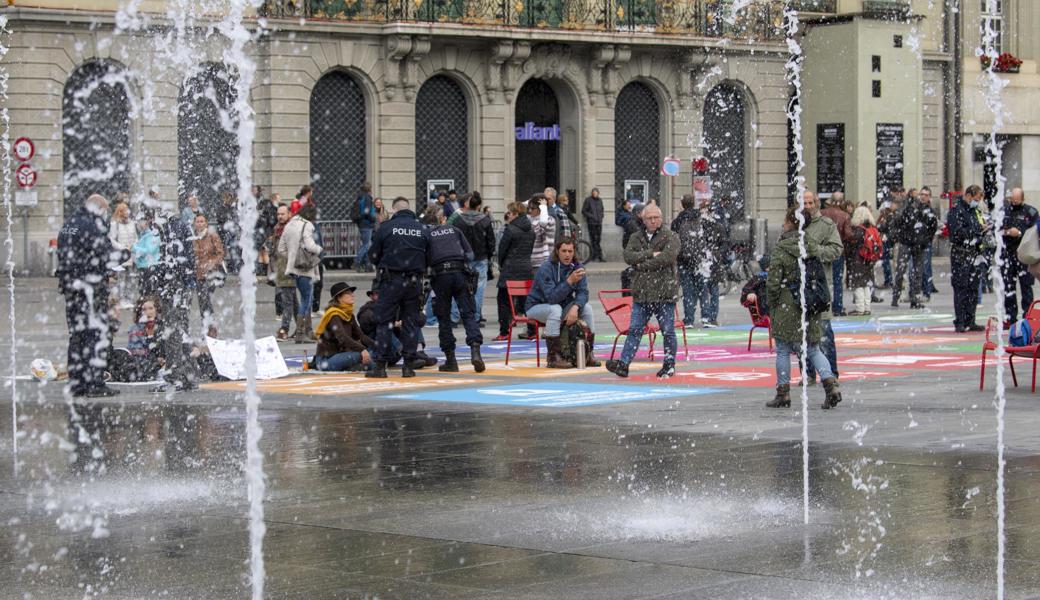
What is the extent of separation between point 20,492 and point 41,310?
18886 millimetres

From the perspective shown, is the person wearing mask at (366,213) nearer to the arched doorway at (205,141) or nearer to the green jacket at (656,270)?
the arched doorway at (205,141)

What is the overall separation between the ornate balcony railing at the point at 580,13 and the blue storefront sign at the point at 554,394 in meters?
24.9

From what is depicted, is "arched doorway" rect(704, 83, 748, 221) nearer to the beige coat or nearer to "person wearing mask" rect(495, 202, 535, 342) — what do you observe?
"person wearing mask" rect(495, 202, 535, 342)

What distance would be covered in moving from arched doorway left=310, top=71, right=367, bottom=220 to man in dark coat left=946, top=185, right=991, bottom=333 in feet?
65.6

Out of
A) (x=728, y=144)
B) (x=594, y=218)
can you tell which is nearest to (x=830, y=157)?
(x=728, y=144)

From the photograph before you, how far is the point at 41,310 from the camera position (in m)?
29.2

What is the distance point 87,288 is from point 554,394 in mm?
4153

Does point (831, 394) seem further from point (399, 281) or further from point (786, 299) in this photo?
point (399, 281)

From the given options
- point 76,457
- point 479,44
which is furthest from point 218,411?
point 479,44

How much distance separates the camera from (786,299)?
48.9ft

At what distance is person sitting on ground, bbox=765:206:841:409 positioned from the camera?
1481cm

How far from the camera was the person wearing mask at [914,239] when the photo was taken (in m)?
28.6

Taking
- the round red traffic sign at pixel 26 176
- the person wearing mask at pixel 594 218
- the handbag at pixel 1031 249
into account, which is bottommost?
the handbag at pixel 1031 249

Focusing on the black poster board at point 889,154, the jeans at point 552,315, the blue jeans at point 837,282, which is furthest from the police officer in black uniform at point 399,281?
the black poster board at point 889,154
